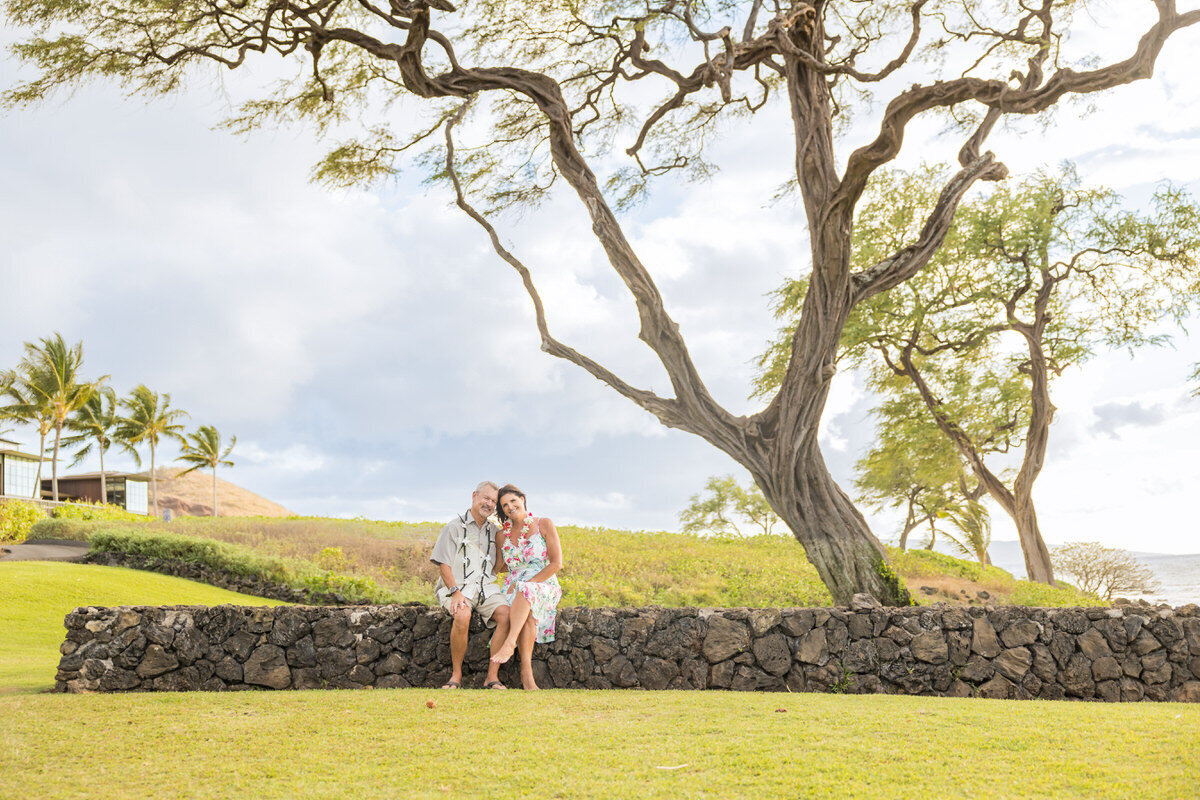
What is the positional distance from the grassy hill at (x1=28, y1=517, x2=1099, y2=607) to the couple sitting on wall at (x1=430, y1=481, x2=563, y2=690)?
4.96 m

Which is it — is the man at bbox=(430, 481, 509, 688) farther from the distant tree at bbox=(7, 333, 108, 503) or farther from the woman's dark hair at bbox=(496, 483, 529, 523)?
the distant tree at bbox=(7, 333, 108, 503)

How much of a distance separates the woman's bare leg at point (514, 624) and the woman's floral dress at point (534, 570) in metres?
0.06

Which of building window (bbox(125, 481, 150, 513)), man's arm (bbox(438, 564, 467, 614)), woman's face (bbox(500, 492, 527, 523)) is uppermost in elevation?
building window (bbox(125, 481, 150, 513))

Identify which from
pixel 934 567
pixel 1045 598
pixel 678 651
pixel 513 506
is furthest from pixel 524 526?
pixel 934 567

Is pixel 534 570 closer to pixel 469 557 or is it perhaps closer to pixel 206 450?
pixel 469 557

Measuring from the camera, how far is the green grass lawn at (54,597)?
336 inches

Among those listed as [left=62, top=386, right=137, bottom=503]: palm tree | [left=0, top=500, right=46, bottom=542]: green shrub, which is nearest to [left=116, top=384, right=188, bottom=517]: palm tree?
[left=62, top=386, right=137, bottom=503]: palm tree

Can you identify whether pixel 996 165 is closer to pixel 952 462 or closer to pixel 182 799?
pixel 182 799

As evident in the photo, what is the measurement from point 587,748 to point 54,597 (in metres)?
9.69

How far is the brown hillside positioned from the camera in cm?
4631

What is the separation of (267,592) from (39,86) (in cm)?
732

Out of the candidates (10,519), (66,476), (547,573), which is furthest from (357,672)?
(66,476)

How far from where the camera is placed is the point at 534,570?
593 cm

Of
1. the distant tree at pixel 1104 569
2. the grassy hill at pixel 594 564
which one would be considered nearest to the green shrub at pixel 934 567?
the grassy hill at pixel 594 564
